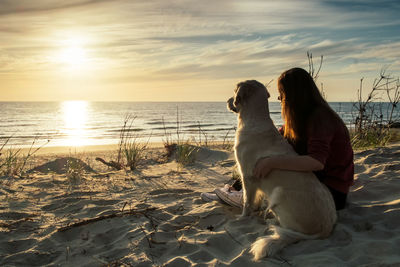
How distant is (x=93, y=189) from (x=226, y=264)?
3164 mm

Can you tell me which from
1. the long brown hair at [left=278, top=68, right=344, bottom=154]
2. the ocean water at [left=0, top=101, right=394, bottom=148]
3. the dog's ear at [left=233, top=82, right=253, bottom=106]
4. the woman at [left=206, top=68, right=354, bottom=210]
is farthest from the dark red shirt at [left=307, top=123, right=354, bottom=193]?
the ocean water at [left=0, top=101, right=394, bottom=148]

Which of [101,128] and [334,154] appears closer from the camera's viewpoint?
[334,154]

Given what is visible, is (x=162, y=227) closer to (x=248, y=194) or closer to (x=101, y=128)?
(x=248, y=194)

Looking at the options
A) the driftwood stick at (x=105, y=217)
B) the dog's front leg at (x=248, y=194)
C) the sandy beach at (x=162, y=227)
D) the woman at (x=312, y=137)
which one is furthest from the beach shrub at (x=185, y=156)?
the woman at (x=312, y=137)

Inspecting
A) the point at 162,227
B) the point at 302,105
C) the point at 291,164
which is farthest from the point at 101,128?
the point at 291,164

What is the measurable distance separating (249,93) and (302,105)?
0.58 m

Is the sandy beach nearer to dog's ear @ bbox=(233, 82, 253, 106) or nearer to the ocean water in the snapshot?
dog's ear @ bbox=(233, 82, 253, 106)

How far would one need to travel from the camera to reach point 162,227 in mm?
3484

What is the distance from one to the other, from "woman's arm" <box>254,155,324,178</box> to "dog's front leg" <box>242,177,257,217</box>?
40cm

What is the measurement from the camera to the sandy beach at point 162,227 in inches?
108

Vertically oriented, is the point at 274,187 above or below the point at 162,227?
above

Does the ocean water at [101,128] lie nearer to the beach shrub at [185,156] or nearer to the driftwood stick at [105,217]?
the beach shrub at [185,156]

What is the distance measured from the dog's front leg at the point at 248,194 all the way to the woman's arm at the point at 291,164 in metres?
0.40

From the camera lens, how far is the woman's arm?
2.87m
